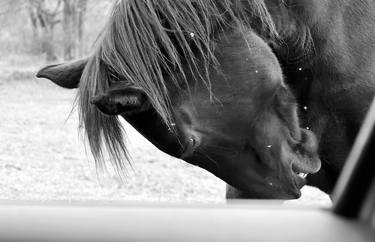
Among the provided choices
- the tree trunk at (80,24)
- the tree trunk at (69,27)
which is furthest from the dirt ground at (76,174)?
the tree trunk at (69,27)

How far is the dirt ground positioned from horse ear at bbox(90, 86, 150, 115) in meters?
1.69

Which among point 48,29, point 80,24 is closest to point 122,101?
point 80,24

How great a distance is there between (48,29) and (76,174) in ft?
53.4

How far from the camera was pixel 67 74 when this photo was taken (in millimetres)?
2424

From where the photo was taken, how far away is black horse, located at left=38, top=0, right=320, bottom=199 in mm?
2170

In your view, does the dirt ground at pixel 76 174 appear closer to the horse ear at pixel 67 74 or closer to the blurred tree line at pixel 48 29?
the horse ear at pixel 67 74

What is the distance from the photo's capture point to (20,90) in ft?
54.2

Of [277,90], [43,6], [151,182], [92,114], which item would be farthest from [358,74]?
[43,6]

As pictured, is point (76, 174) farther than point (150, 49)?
Yes

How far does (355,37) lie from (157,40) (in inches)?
30.3

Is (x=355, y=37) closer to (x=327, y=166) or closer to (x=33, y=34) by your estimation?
(x=327, y=166)

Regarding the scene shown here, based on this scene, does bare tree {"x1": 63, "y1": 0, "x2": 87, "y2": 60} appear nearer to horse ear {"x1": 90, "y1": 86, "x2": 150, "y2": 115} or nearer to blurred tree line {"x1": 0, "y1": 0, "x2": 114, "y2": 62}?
blurred tree line {"x1": 0, "y1": 0, "x2": 114, "y2": 62}

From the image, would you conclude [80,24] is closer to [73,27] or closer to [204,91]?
[73,27]

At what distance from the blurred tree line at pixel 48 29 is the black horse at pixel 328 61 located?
17606mm
